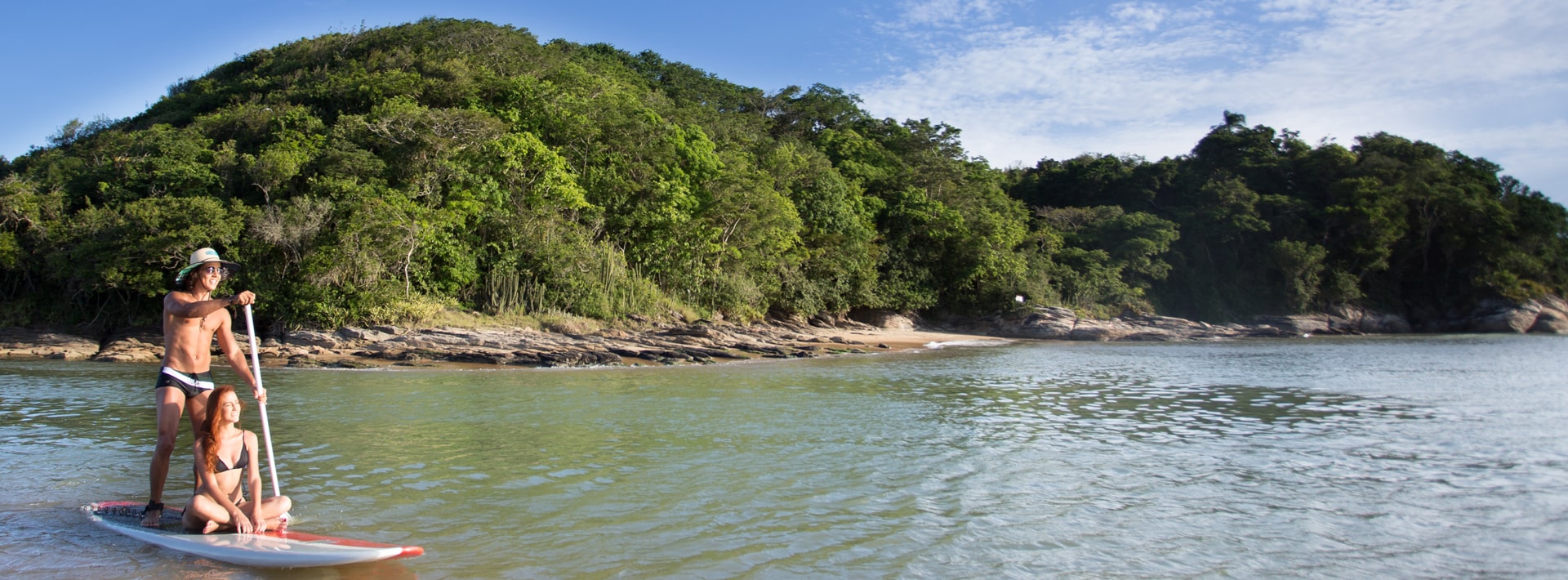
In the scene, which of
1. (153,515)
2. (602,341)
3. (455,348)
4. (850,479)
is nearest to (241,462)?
(153,515)

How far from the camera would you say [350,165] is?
2044 cm

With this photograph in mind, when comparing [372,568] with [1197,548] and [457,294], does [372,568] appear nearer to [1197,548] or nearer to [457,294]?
[1197,548]

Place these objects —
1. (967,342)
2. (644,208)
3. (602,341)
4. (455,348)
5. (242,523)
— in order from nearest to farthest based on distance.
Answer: (242,523) < (455,348) < (602,341) < (644,208) < (967,342)

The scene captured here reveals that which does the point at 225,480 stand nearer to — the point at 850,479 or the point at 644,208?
the point at 850,479

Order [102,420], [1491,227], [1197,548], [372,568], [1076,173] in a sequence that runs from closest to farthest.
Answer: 1. [372,568]
2. [1197,548]
3. [102,420]
4. [1491,227]
5. [1076,173]

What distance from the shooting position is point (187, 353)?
16.6 feet

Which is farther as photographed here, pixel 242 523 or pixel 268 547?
pixel 242 523

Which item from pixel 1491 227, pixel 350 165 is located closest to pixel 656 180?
pixel 350 165

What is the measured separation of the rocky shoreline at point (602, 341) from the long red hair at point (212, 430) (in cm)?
1251

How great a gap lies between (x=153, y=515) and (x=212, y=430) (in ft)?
2.22

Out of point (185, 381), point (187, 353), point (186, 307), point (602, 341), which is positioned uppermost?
point (186, 307)

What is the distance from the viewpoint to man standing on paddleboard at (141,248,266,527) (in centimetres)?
498

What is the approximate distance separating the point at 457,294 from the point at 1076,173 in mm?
37976

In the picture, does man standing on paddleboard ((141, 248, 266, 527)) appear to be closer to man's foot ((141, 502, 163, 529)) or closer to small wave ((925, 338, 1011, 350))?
man's foot ((141, 502, 163, 529))
